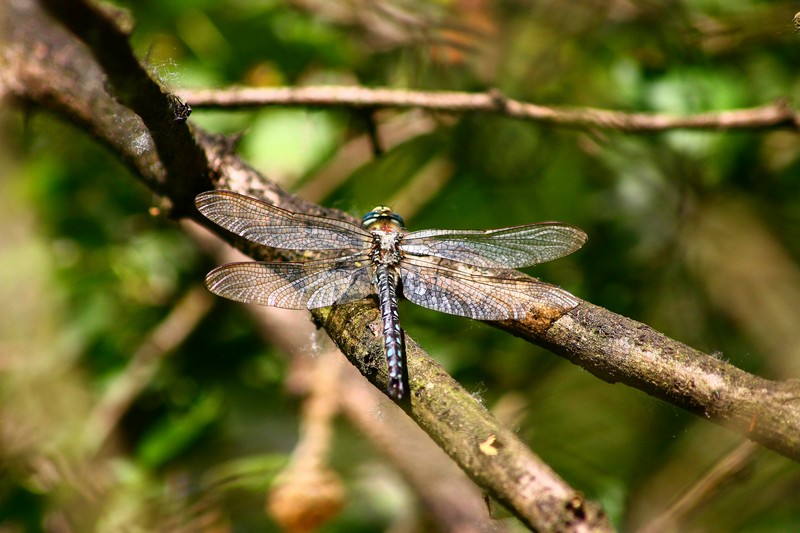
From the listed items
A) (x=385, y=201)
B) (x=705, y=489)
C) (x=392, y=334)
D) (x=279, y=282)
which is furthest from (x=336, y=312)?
(x=385, y=201)

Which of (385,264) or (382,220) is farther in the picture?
(382,220)

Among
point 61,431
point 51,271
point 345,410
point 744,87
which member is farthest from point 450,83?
point 61,431

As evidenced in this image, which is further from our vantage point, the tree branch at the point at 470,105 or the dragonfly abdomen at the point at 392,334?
the tree branch at the point at 470,105

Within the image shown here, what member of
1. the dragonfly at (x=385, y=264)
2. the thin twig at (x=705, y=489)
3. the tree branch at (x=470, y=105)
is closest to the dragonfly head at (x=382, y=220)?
the dragonfly at (x=385, y=264)

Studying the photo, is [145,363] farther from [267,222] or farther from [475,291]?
[475,291]

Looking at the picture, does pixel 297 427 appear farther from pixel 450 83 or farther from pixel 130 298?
pixel 450 83

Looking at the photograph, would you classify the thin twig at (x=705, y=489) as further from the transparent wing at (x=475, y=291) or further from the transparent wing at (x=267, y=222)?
the transparent wing at (x=267, y=222)
